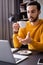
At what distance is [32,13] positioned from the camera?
213cm

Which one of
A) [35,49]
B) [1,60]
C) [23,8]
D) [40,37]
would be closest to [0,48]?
[1,60]

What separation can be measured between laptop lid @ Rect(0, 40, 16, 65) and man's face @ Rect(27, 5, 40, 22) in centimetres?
84

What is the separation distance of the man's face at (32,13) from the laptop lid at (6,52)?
839 millimetres

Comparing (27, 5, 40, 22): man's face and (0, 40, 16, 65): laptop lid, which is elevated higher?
(27, 5, 40, 22): man's face

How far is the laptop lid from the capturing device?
1338mm

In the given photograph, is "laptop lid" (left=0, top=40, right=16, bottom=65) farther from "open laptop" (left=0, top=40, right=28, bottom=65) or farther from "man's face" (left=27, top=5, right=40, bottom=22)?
"man's face" (left=27, top=5, right=40, bottom=22)

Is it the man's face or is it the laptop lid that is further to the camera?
the man's face

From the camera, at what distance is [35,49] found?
1.99 meters

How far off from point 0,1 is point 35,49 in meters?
2.27

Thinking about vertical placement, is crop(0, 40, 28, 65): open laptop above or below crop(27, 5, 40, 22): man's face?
below

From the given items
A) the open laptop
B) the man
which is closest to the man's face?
the man

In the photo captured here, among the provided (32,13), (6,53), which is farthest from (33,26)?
(6,53)

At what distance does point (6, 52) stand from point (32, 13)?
0.91 metres

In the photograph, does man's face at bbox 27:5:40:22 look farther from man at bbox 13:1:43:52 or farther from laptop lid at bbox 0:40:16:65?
laptop lid at bbox 0:40:16:65
